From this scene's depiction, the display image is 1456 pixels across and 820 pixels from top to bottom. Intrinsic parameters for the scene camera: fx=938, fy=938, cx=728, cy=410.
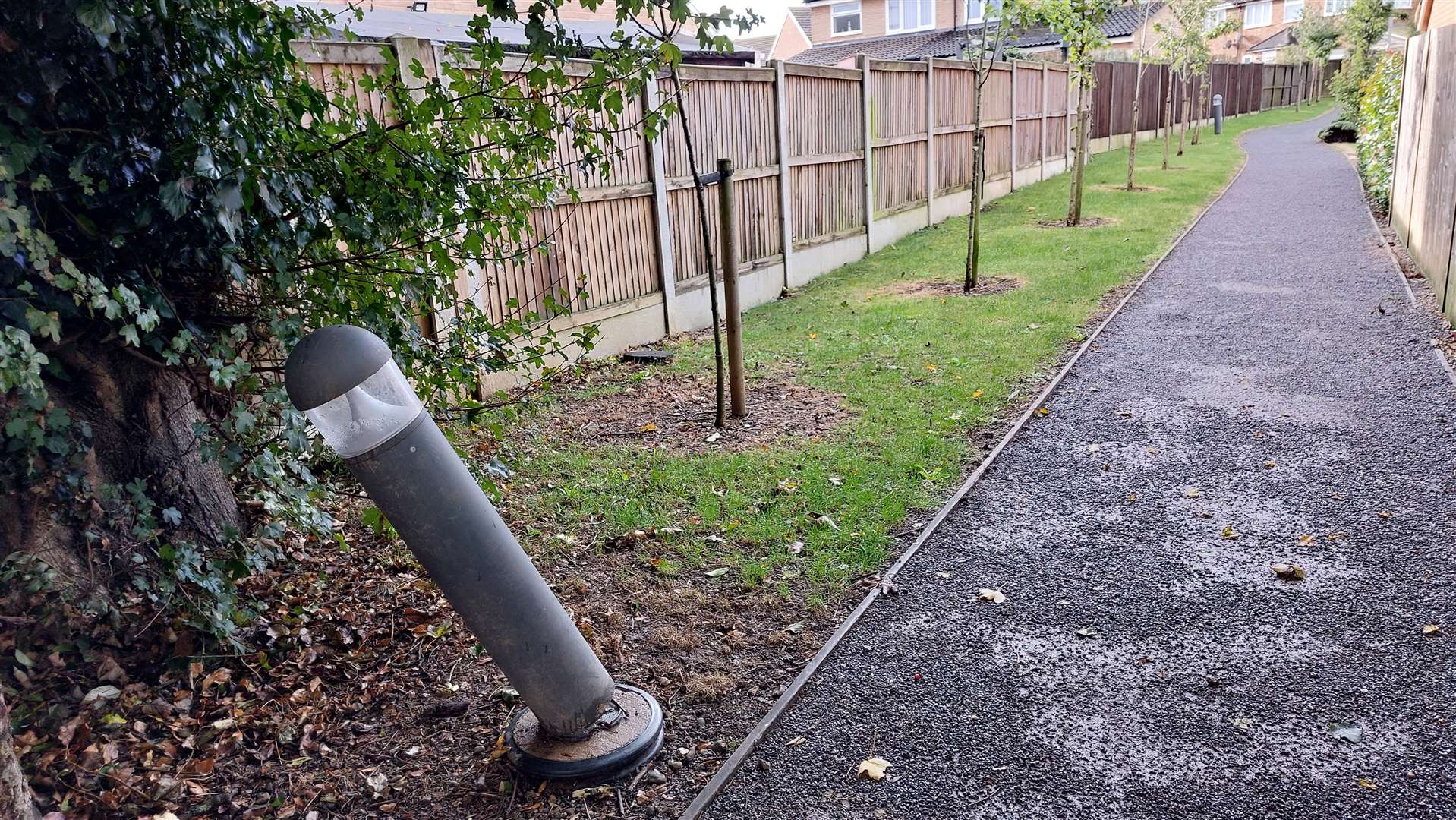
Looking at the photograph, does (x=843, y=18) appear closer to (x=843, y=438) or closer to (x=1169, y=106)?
(x=1169, y=106)

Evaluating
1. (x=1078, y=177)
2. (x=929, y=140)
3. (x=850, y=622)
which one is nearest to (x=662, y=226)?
(x=850, y=622)

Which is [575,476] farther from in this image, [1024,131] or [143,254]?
[1024,131]

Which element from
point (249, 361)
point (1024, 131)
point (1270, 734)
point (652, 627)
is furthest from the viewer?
point (1024, 131)

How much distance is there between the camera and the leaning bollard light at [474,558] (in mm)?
2541

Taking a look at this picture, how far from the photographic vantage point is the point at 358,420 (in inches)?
100

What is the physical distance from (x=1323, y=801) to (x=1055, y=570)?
157 cm

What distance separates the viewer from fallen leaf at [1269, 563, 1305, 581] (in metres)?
4.05

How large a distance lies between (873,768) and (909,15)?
46.1m

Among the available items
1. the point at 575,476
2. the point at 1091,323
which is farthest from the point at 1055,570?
the point at 1091,323

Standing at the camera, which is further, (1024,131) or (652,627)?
(1024,131)

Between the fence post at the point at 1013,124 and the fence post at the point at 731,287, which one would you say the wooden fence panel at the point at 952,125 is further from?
the fence post at the point at 731,287

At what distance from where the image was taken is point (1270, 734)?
3062mm

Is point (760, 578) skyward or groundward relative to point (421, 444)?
groundward

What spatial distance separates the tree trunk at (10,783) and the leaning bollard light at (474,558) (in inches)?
40.2
